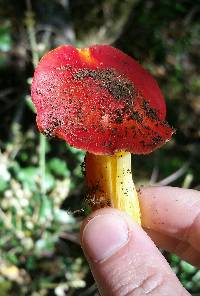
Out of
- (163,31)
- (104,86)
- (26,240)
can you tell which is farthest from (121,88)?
(163,31)

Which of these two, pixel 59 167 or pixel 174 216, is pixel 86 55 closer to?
pixel 174 216

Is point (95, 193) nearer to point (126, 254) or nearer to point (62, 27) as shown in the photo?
point (126, 254)

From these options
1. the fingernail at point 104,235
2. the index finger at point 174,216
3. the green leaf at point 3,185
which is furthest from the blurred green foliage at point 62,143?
the index finger at point 174,216

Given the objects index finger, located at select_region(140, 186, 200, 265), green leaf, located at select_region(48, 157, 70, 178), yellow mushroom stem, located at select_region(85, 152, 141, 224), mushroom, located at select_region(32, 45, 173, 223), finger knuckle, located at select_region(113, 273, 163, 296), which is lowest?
green leaf, located at select_region(48, 157, 70, 178)

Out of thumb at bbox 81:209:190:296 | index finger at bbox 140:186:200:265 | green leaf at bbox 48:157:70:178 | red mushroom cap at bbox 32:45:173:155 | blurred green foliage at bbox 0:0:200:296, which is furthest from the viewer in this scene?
green leaf at bbox 48:157:70:178

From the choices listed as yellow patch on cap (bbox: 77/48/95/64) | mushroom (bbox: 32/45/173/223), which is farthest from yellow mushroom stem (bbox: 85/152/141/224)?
yellow patch on cap (bbox: 77/48/95/64)

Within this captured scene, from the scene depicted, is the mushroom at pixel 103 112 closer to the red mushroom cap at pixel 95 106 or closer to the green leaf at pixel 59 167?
the red mushroom cap at pixel 95 106

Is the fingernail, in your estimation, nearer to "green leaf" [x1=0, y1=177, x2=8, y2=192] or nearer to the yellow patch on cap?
the yellow patch on cap

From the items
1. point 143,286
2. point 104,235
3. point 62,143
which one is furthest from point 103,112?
point 62,143
